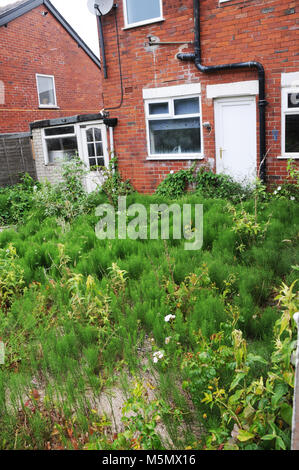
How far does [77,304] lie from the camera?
4.03 metres

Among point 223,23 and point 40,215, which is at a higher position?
point 223,23

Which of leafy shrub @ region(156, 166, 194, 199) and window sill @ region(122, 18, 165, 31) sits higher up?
window sill @ region(122, 18, 165, 31)

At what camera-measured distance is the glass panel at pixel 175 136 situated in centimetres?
967

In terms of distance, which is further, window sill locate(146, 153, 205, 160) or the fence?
the fence

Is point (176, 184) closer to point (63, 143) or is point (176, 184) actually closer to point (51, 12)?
point (63, 143)

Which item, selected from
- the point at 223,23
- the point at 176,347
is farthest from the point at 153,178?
the point at 176,347

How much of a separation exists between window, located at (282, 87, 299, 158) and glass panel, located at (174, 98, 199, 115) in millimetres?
2114

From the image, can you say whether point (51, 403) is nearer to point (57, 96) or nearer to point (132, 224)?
point (132, 224)

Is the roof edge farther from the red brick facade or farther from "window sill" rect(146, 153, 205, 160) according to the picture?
"window sill" rect(146, 153, 205, 160)

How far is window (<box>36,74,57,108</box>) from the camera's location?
53.7 feet

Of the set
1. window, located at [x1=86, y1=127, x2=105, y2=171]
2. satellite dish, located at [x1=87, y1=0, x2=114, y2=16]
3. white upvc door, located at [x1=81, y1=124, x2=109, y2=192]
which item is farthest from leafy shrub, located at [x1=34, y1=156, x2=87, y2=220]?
satellite dish, located at [x1=87, y1=0, x2=114, y2=16]

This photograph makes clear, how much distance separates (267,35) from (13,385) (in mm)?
8120

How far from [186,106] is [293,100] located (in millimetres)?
2558

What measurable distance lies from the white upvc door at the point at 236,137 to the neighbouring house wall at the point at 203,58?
8.3 inches
